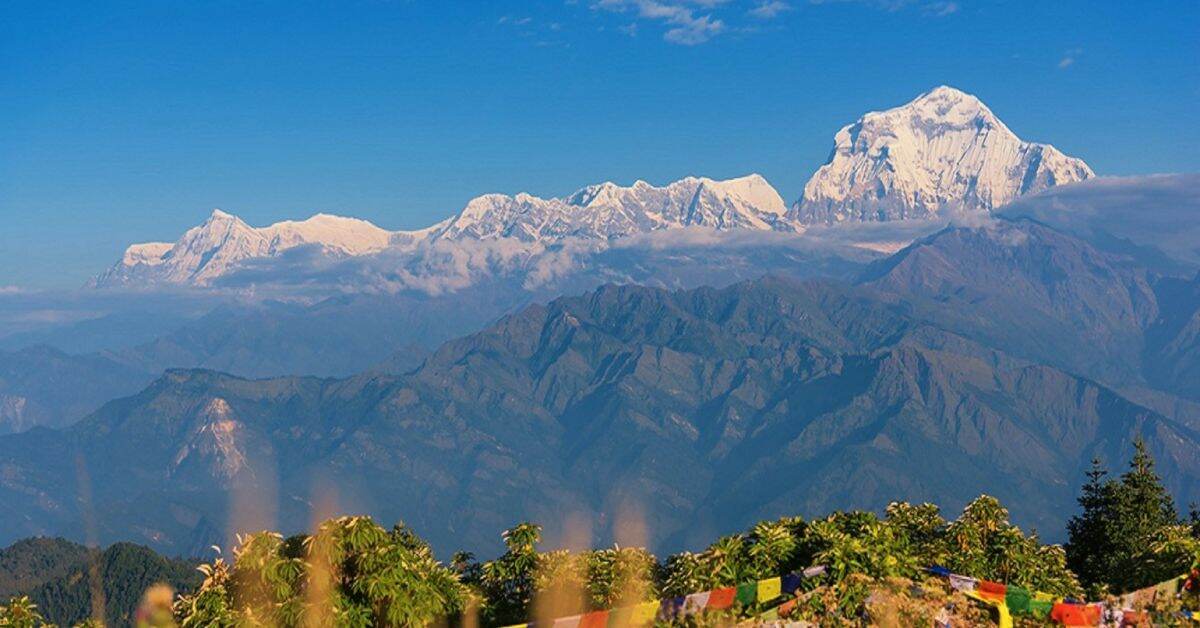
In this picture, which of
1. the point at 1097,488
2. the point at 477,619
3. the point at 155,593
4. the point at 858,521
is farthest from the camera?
the point at 1097,488

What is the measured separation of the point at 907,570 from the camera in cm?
4675

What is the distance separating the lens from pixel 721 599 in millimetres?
44406

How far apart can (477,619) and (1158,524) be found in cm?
7441

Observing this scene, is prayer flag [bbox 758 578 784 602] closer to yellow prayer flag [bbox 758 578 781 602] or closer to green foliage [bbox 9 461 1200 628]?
yellow prayer flag [bbox 758 578 781 602]

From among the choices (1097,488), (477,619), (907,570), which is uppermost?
(1097,488)

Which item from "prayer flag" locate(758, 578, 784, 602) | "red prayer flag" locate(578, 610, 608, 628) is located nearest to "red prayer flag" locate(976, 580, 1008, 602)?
"prayer flag" locate(758, 578, 784, 602)

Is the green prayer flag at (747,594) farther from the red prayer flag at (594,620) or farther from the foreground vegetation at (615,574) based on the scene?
the red prayer flag at (594,620)

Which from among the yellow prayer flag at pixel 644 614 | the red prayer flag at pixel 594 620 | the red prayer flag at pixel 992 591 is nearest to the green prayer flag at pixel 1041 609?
the red prayer flag at pixel 992 591

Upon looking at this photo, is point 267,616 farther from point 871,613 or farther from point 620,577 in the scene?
point 871,613

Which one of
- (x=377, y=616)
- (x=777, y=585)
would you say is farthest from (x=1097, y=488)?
(x=377, y=616)

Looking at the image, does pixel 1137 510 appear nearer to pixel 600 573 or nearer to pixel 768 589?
pixel 600 573

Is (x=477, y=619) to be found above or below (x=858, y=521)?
below

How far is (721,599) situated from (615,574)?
1218cm

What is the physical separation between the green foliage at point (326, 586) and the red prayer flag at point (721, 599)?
11.9m
